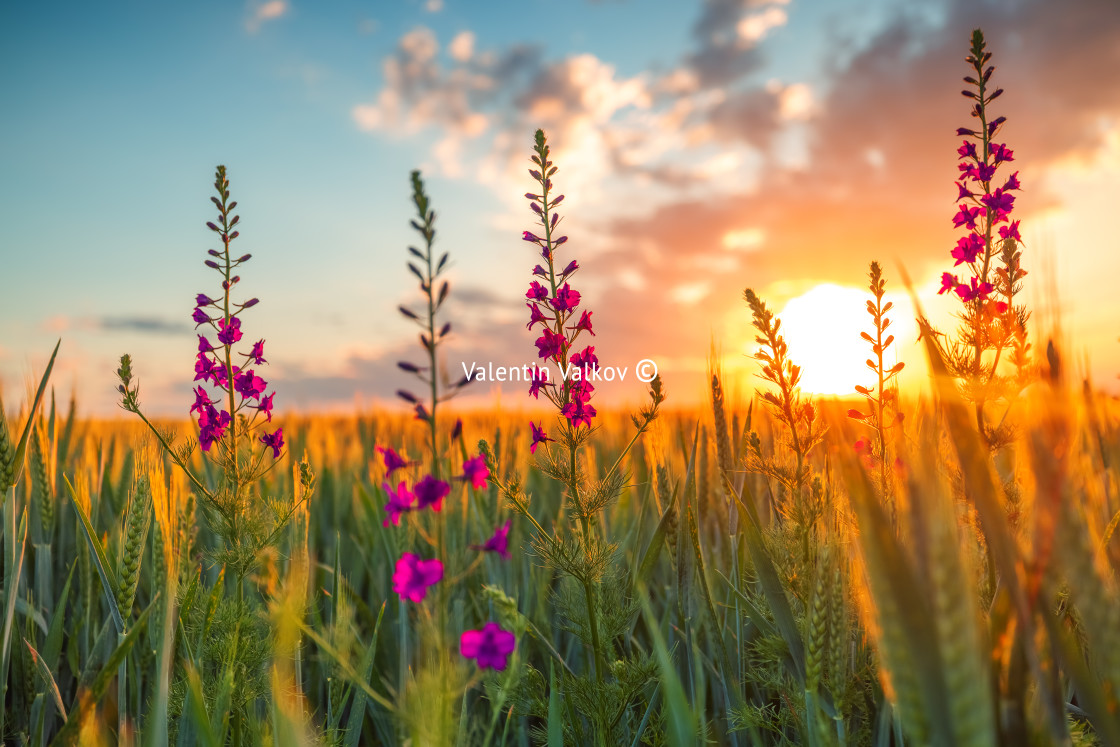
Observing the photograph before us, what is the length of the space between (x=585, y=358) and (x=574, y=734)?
132cm

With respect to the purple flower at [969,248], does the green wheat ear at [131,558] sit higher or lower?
lower

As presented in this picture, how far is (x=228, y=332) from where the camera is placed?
243 centimetres

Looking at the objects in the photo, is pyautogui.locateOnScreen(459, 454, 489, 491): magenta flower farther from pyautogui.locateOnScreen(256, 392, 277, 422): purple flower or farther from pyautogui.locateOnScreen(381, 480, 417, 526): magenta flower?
A: pyautogui.locateOnScreen(256, 392, 277, 422): purple flower

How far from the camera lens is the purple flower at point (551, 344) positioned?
212 centimetres

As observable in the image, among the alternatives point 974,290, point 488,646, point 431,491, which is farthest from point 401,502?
point 974,290

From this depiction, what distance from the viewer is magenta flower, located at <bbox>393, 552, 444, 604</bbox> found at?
1.32 m

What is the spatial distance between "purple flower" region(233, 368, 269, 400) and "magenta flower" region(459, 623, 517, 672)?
1.65 m

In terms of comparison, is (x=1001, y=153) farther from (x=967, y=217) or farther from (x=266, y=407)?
(x=266, y=407)

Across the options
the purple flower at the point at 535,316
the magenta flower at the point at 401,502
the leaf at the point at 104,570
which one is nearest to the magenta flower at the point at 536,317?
the purple flower at the point at 535,316

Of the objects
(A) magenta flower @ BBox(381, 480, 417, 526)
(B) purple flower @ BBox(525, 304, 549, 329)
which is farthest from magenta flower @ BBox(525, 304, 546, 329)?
(A) magenta flower @ BBox(381, 480, 417, 526)

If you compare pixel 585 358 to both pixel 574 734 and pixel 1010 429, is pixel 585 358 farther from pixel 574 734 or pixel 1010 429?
pixel 1010 429

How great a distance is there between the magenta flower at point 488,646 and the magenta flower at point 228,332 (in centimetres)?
169

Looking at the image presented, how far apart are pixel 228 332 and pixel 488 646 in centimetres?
174

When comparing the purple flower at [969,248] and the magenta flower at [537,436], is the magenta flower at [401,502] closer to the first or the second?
the magenta flower at [537,436]
